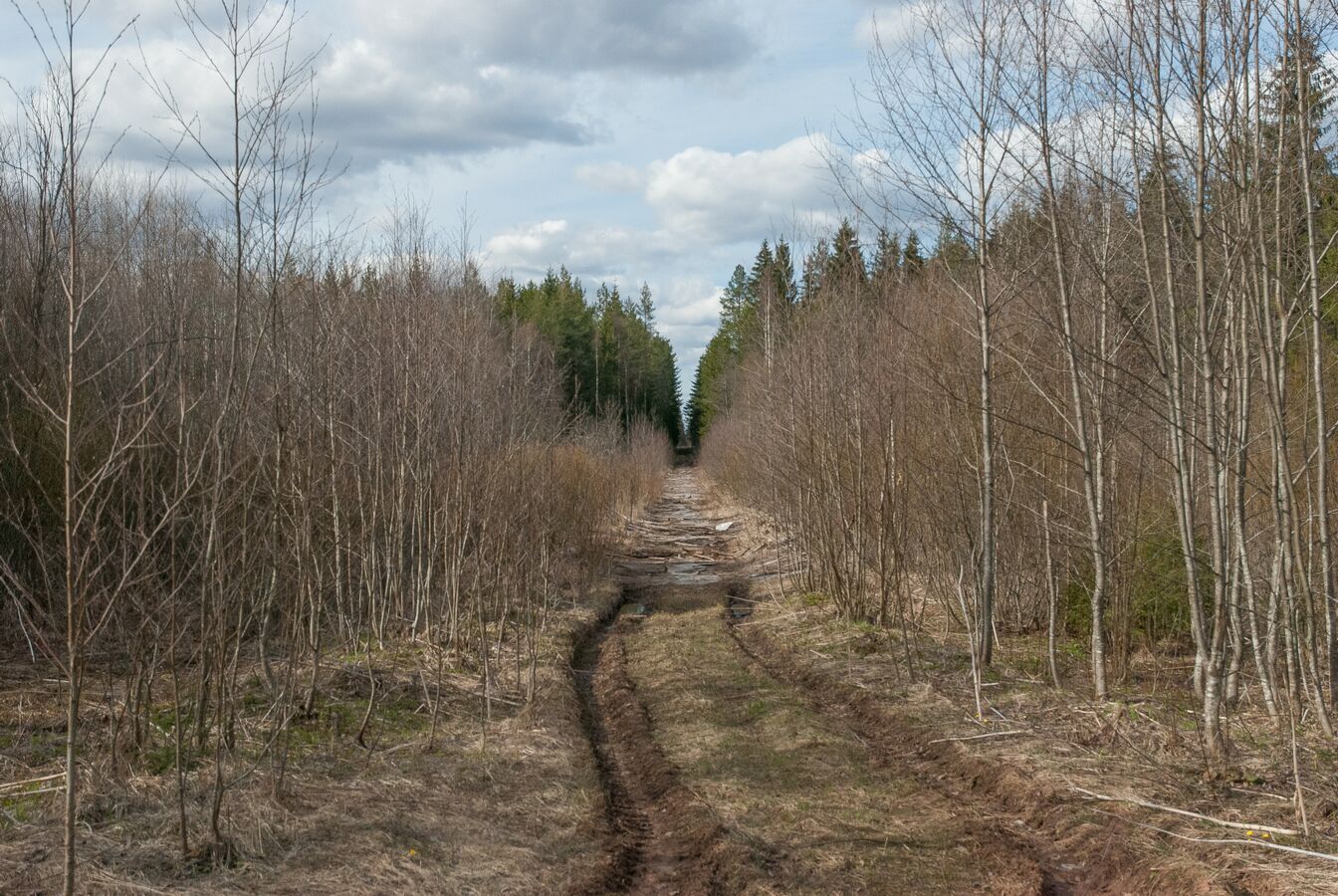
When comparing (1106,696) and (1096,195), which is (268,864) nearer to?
(1106,696)

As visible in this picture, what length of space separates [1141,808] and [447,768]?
420cm

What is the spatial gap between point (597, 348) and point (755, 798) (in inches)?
1518

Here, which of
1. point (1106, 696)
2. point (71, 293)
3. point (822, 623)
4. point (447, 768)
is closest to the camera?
point (71, 293)

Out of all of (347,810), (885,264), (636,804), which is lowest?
(636,804)

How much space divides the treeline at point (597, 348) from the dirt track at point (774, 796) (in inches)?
1141

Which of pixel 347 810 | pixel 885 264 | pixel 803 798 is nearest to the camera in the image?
pixel 347 810

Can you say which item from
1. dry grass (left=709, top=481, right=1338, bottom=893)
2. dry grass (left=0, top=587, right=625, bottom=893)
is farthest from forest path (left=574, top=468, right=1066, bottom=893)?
dry grass (left=709, top=481, right=1338, bottom=893)

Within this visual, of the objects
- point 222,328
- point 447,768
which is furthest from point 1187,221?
point 222,328

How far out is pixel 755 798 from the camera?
6.18 meters

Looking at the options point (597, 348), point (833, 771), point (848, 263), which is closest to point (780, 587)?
point (848, 263)

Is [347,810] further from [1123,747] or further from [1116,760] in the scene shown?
[1123,747]

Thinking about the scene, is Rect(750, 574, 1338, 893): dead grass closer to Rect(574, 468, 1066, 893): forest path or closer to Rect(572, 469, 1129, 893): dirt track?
Rect(572, 469, 1129, 893): dirt track

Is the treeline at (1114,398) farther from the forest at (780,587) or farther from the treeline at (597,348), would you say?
the treeline at (597,348)

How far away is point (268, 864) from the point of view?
15.4 feet
